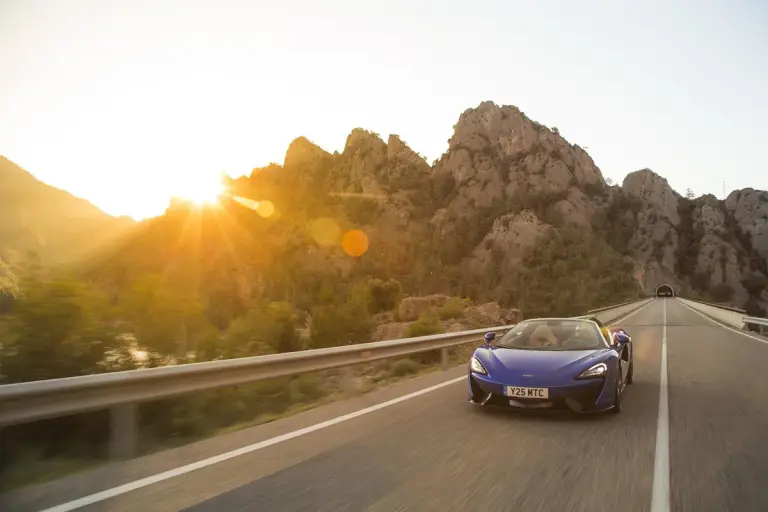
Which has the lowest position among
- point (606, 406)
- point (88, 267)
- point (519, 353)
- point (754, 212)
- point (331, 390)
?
point (331, 390)

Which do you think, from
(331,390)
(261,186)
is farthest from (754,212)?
(331,390)

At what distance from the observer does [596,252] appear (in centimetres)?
9962

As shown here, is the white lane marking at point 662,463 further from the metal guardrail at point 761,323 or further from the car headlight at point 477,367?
the metal guardrail at point 761,323

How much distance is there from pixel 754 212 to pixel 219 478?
20095 centimetres

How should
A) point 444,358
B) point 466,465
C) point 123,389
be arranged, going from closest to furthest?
point 466,465 < point 123,389 < point 444,358

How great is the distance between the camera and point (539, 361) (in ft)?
25.7

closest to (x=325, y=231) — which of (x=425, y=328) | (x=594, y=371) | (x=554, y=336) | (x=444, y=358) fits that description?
(x=425, y=328)

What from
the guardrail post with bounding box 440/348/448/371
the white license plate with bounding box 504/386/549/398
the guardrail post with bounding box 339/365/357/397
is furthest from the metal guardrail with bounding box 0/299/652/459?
the guardrail post with bounding box 440/348/448/371

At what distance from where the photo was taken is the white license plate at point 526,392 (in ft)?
24.2

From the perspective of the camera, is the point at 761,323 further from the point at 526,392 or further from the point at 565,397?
the point at 526,392

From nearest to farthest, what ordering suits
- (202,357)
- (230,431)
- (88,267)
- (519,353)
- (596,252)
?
(230,431)
(519,353)
(88,267)
(202,357)
(596,252)

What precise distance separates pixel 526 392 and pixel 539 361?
1.81 feet

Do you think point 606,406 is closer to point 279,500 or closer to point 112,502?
point 279,500

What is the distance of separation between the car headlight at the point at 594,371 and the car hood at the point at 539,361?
52mm
